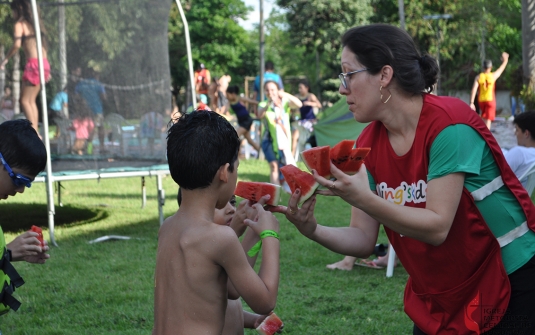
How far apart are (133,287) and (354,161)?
4.33m

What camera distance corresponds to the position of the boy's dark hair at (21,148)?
3.84m

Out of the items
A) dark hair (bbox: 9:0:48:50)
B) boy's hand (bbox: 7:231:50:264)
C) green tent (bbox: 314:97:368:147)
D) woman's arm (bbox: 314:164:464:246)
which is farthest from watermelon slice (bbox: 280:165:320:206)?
green tent (bbox: 314:97:368:147)

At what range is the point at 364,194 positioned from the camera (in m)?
2.76

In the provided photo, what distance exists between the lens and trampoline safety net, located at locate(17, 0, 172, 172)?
399 inches

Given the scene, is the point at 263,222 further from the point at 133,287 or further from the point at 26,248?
the point at 133,287

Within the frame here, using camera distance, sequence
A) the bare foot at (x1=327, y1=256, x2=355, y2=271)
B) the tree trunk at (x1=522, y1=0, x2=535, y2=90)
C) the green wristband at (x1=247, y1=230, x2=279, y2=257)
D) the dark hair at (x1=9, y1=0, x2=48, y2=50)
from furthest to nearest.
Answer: the tree trunk at (x1=522, y1=0, x2=535, y2=90), the dark hair at (x1=9, y1=0, x2=48, y2=50), the bare foot at (x1=327, y1=256, x2=355, y2=271), the green wristband at (x1=247, y1=230, x2=279, y2=257)

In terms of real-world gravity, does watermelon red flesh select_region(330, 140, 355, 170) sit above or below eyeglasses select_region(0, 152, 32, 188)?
above

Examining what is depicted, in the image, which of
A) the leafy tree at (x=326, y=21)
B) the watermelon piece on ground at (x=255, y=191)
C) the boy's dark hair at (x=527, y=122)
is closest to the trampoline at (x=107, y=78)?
the boy's dark hair at (x=527, y=122)

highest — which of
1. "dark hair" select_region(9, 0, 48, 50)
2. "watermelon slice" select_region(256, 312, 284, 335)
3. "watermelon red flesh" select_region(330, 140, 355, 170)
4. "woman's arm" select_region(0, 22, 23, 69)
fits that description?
"dark hair" select_region(9, 0, 48, 50)

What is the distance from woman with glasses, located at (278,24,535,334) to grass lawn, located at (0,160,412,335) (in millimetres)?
2545

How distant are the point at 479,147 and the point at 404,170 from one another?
14.0 inches

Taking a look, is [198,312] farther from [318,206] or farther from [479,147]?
[318,206]

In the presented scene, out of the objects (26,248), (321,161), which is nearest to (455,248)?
(321,161)

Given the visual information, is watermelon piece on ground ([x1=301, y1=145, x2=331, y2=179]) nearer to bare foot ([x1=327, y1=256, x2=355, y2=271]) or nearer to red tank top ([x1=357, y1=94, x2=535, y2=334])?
red tank top ([x1=357, y1=94, x2=535, y2=334])
